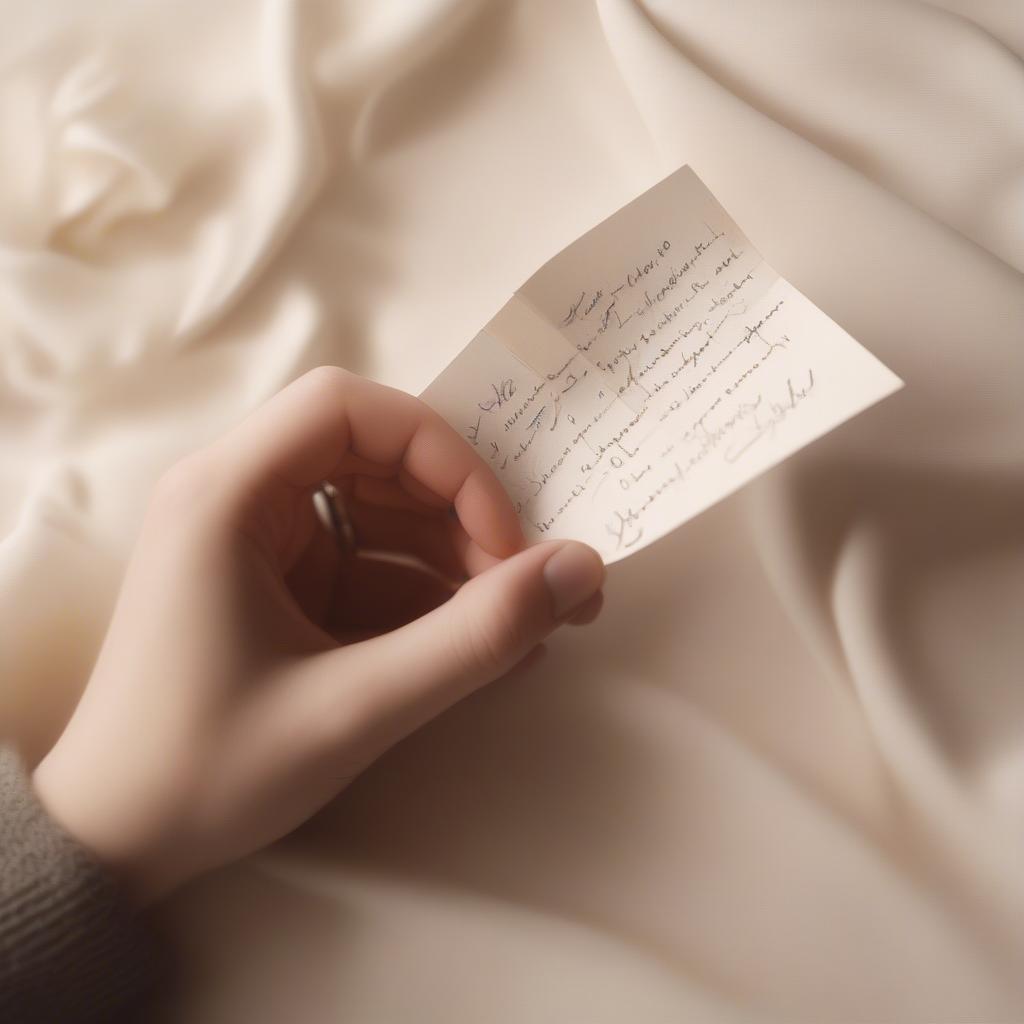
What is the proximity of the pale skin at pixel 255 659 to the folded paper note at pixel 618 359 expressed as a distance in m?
0.03

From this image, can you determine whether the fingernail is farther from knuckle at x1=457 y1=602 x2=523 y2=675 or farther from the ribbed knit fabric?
the ribbed knit fabric

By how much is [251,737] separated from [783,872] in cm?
37

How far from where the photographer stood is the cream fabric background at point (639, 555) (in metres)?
0.65

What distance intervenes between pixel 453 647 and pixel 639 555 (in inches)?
9.0

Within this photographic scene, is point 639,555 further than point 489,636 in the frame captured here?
Yes

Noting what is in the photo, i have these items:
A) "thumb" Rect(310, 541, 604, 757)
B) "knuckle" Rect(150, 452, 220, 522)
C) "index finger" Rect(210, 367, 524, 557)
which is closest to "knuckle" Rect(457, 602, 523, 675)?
"thumb" Rect(310, 541, 604, 757)

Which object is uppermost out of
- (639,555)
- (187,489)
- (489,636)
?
(187,489)

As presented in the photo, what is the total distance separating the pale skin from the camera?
60 cm

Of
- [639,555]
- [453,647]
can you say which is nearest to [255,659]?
[453,647]

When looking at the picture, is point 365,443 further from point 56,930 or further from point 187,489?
point 56,930

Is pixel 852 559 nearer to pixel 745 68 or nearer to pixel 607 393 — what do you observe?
pixel 607 393

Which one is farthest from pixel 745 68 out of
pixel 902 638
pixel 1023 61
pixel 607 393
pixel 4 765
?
pixel 4 765

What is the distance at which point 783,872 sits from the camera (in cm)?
66

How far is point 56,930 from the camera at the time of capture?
0.58m
